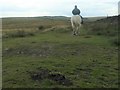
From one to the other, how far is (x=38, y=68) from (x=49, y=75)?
1.57 metres

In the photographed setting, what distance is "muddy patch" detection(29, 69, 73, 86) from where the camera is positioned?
1209 centimetres

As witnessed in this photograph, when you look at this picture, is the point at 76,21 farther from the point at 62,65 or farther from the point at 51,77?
the point at 51,77

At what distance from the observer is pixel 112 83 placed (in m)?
12.1

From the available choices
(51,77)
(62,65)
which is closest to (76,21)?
(62,65)

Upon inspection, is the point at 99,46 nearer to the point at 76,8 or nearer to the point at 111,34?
the point at 111,34

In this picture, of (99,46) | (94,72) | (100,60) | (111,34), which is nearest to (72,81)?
(94,72)

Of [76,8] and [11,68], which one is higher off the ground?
[76,8]

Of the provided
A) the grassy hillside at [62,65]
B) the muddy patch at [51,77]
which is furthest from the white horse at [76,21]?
the muddy patch at [51,77]

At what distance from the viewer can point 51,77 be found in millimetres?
12625

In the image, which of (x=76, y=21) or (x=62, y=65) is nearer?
(x=62, y=65)

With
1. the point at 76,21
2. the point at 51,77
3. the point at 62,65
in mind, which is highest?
the point at 76,21

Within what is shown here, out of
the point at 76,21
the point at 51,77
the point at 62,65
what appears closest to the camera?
the point at 51,77

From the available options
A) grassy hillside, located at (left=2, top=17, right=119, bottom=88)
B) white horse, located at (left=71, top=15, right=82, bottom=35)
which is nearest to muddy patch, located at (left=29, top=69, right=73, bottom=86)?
A: grassy hillside, located at (left=2, top=17, right=119, bottom=88)

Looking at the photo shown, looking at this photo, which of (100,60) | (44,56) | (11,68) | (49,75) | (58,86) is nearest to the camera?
(58,86)
